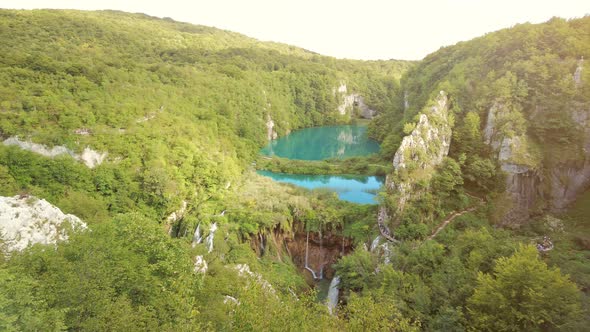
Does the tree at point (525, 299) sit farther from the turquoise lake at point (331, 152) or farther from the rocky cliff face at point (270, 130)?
the rocky cliff face at point (270, 130)

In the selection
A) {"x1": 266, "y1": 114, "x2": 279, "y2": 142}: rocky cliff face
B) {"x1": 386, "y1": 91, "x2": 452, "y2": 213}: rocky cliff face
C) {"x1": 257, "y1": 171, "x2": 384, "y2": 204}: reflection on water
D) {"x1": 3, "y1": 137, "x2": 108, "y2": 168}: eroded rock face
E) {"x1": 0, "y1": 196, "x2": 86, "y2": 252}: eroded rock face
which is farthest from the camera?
{"x1": 266, "y1": 114, "x2": 279, "y2": 142}: rocky cliff face

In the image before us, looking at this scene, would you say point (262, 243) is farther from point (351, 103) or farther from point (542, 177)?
point (351, 103)

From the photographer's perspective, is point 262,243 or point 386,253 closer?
point 386,253

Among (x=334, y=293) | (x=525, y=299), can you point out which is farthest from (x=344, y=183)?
(x=525, y=299)

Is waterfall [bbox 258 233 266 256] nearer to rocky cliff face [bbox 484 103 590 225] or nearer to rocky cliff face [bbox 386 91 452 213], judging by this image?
rocky cliff face [bbox 386 91 452 213]

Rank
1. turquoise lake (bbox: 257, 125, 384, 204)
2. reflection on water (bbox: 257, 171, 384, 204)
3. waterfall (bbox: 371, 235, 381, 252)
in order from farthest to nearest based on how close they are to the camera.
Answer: turquoise lake (bbox: 257, 125, 384, 204) → reflection on water (bbox: 257, 171, 384, 204) → waterfall (bbox: 371, 235, 381, 252)

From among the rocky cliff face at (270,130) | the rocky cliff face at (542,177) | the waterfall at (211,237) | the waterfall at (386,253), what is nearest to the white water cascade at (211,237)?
the waterfall at (211,237)

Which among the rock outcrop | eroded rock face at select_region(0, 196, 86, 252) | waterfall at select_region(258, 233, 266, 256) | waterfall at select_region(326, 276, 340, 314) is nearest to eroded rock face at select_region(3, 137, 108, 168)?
eroded rock face at select_region(0, 196, 86, 252)
